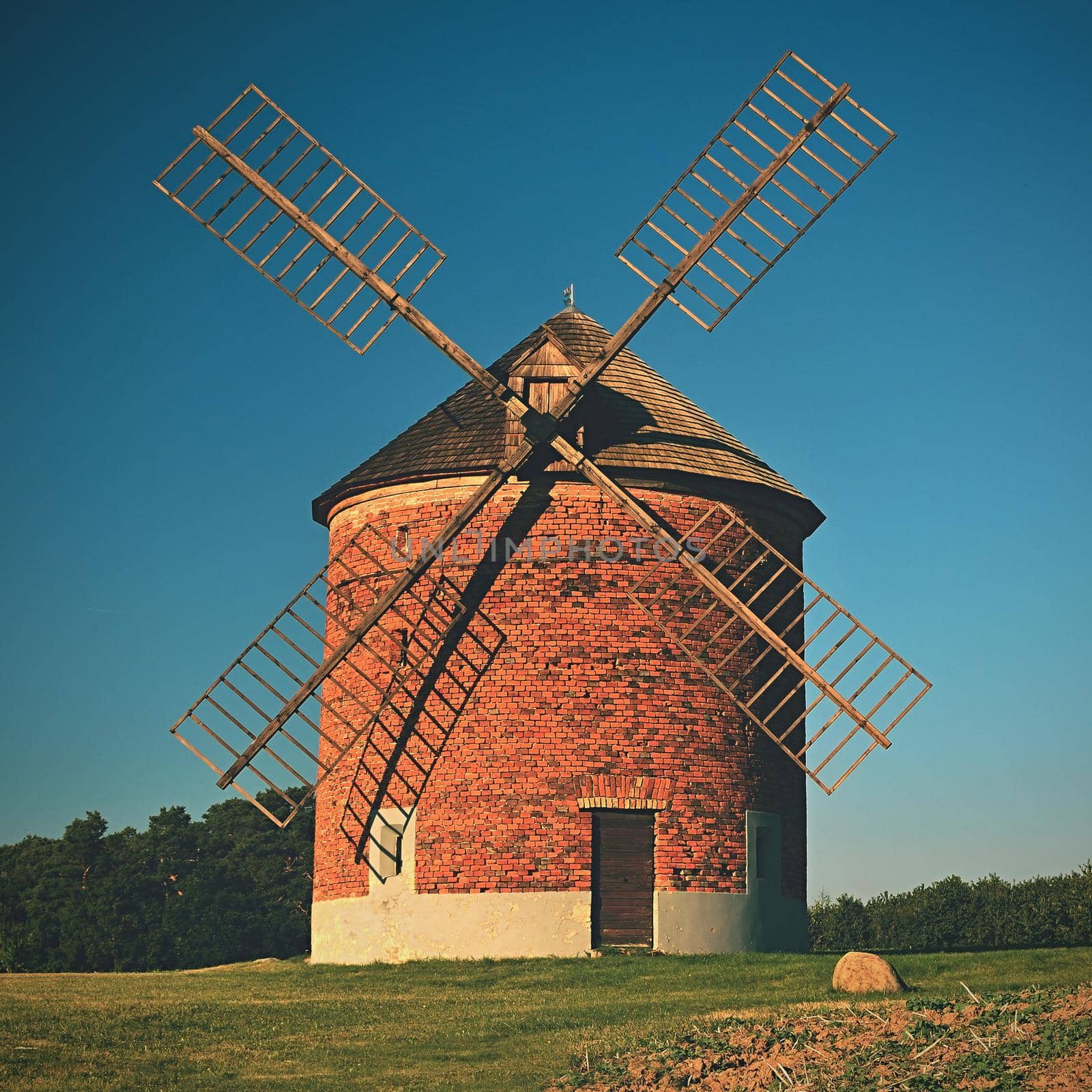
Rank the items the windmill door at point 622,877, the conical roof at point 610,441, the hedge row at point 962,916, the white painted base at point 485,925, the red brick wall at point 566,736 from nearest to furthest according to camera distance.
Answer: the white painted base at point 485,925 → the windmill door at point 622,877 → the red brick wall at point 566,736 → the conical roof at point 610,441 → the hedge row at point 962,916

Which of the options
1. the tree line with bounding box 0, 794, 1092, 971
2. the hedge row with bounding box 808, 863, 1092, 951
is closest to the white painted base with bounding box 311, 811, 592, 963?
the hedge row with bounding box 808, 863, 1092, 951

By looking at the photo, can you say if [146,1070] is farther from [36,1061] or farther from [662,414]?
[662,414]

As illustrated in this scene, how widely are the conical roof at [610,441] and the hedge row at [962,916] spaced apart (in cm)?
1373

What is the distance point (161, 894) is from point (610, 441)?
88.2ft

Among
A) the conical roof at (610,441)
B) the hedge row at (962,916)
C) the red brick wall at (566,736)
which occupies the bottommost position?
the hedge row at (962,916)

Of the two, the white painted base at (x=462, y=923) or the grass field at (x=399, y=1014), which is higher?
the white painted base at (x=462, y=923)

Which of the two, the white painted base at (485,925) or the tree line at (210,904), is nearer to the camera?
the white painted base at (485,925)

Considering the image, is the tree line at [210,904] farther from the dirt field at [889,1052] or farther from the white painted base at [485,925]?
the dirt field at [889,1052]

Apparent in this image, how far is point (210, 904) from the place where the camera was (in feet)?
136

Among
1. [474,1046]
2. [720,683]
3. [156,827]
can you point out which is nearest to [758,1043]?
[474,1046]

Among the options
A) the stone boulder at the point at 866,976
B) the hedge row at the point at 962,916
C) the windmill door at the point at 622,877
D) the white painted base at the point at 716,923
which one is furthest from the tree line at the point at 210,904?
the stone boulder at the point at 866,976

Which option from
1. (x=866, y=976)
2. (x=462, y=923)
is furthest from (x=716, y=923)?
(x=866, y=976)

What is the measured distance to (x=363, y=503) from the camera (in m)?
21.7

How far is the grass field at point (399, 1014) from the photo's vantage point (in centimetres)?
1320
